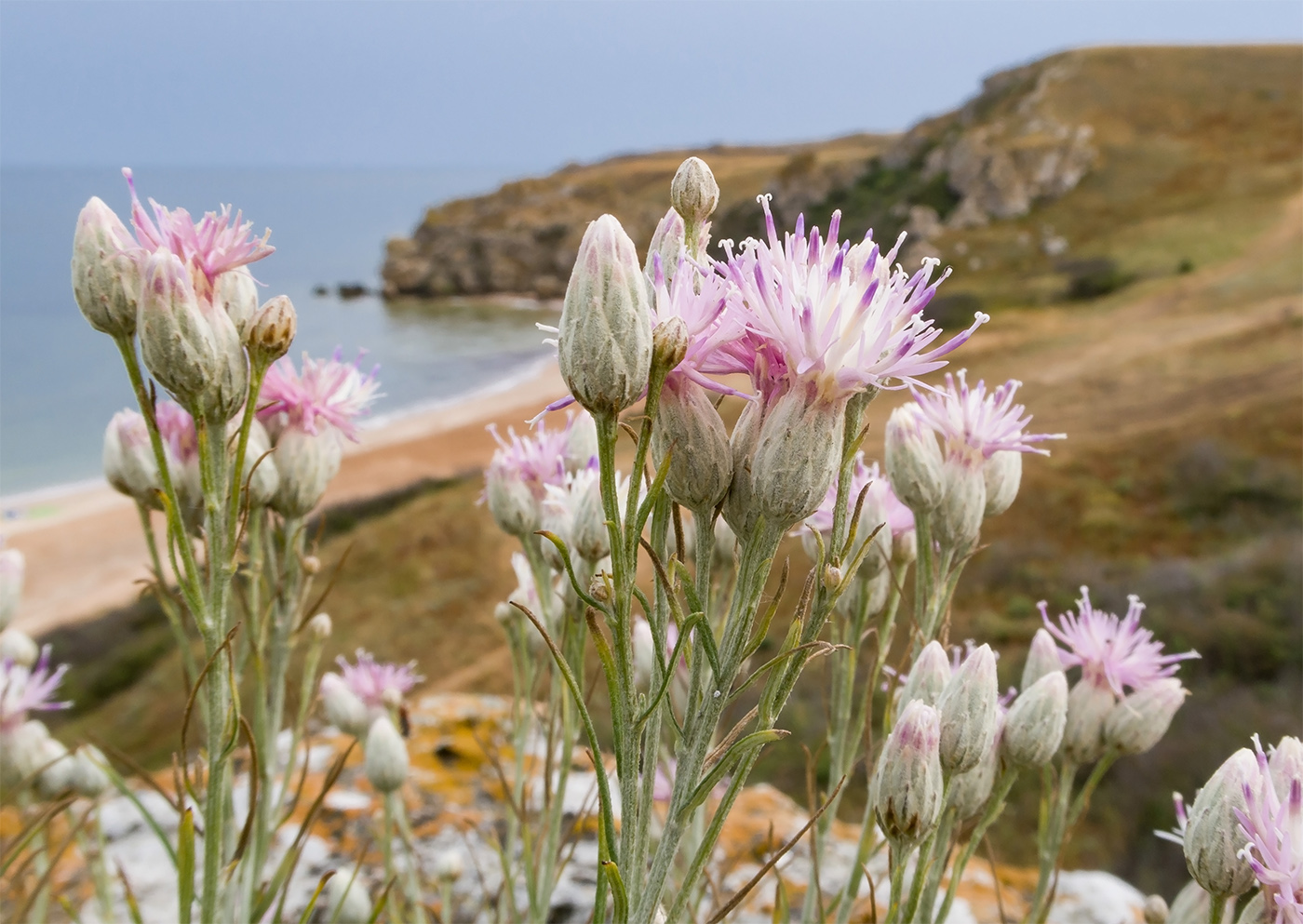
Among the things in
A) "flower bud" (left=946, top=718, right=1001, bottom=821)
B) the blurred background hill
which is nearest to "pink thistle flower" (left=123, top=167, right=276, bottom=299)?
the blurred background hill

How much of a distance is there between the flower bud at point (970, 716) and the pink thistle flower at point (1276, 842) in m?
0.39

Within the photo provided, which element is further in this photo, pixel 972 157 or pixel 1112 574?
pixel 972 157

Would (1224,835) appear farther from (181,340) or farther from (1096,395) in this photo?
(1096,395)

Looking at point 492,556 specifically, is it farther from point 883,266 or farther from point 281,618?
point 883,266

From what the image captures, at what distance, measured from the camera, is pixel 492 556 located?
15.7 m

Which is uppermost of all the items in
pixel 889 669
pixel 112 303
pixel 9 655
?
pixel 112 303

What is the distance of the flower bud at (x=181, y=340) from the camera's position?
4.02ft

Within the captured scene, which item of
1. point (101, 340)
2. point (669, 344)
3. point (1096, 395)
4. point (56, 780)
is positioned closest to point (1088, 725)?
point (669, 344)

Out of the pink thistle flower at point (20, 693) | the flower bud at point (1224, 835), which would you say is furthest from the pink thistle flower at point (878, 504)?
the pink thistle flower at point (20, 693)

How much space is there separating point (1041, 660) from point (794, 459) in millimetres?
1249

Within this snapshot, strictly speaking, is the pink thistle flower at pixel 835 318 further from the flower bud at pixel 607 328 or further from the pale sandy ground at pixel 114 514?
the pale sandy ground at pixel 114 514

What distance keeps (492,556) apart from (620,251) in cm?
1512

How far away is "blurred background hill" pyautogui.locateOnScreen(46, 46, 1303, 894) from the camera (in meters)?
7.32

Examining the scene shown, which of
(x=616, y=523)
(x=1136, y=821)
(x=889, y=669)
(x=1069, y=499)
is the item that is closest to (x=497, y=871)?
(x=889, y=669)
